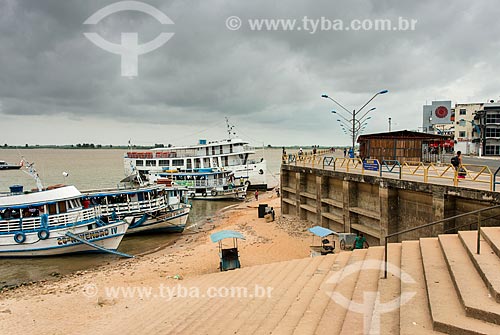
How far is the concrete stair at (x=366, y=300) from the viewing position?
5.48 m

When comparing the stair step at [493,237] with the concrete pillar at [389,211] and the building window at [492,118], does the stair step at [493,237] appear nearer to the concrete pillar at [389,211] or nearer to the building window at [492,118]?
the concrete pillar at [389,211]

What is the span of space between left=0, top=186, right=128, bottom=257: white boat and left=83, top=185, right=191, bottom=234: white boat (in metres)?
2.85

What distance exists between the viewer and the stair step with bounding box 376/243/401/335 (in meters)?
5.57

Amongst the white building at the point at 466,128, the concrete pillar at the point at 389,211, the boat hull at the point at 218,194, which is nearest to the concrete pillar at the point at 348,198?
the concrete pillar at the point at 389,211

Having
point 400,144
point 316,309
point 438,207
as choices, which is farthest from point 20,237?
point 400,144

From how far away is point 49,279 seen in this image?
17.4 metres

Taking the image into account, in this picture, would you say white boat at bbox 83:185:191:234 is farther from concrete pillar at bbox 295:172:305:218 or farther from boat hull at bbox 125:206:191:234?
concrete pillar at bbox 295:172:305:218

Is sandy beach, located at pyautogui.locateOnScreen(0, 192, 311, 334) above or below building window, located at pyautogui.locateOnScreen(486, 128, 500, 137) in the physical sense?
below

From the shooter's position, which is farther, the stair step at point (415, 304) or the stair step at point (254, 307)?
the stair step at point (254, 307)

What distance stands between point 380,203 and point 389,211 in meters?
0.58

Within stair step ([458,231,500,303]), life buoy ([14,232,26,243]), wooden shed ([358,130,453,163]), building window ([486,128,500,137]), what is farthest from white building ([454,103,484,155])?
life buoy ([14,232,26,243])

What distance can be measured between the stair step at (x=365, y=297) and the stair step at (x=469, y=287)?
1.48m

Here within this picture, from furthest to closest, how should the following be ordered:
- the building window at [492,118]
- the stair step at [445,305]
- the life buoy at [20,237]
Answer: the building window at [492,118] → the life buoy at [20,237] → the stair step at [445,305]

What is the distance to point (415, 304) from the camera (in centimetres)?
605
